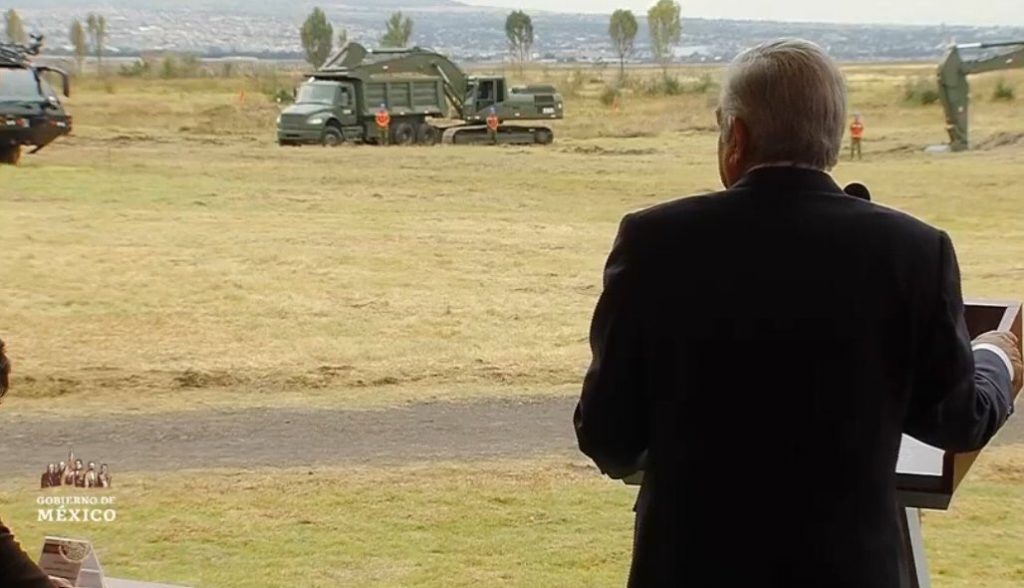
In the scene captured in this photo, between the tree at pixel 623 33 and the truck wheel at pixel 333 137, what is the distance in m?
4.12

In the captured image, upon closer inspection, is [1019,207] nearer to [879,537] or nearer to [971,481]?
[971,481]

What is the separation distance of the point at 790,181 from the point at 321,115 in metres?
5.76

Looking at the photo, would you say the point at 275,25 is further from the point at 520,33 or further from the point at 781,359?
the point at 781,359

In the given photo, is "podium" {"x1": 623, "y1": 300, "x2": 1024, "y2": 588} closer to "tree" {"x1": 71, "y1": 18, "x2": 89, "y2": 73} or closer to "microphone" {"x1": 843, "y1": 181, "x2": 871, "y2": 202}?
"microphone" {"x1": 843, "y1": 181, "x2": 871, "y2": 202}

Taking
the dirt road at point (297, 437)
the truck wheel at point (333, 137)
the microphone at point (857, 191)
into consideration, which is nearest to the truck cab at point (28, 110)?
the dirt road at point (297, 437)

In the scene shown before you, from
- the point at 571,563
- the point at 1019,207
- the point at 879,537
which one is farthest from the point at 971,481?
the point at 879,537

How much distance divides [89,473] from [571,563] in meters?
1.02

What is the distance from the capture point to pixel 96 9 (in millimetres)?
3170

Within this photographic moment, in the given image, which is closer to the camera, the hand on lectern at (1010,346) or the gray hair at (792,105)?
the gray hair at (792,105)

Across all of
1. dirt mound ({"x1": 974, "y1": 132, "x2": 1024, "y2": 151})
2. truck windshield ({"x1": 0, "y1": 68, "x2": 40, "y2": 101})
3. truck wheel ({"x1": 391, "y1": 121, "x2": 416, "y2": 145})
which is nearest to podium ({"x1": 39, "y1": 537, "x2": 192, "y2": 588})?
truck windshield ({"x1": 0, "y1": 68, "x2": 40, "y2": 101})

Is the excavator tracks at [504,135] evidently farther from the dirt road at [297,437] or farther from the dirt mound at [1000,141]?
the dirt road at [297,437]

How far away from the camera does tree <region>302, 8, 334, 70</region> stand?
3246 millimetres

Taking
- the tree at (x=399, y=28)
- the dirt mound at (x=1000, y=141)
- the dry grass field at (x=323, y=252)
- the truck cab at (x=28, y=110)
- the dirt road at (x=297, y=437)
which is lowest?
the dirt road at (x=297, y=437)

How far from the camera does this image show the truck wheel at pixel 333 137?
7130 mm
